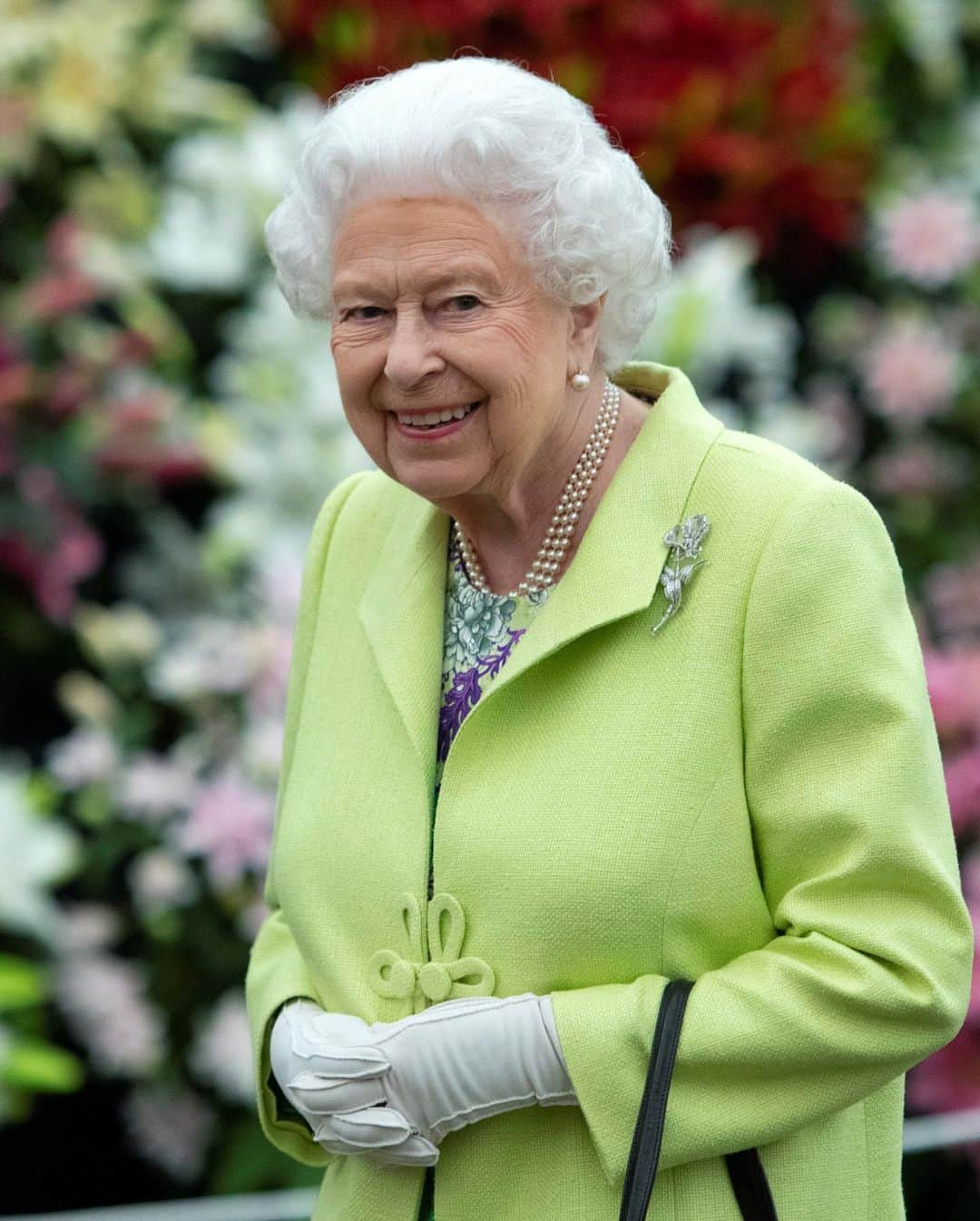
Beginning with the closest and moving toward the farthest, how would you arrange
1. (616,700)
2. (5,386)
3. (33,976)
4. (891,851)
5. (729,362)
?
(891,851)
(616,700)
(33,976)
(5,386)
(729,362)

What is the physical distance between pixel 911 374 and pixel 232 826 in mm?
1907

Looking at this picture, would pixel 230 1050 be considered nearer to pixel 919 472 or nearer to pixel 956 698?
pixel 956 698

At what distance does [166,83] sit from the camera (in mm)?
4125

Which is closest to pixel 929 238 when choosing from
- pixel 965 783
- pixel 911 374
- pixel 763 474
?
pixel 911 374

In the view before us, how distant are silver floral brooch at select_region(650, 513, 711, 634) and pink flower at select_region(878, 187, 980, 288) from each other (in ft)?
8.37

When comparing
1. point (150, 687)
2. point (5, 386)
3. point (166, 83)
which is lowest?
point (150, 687)

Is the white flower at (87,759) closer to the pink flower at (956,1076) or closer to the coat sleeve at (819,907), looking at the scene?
the pink flower at (956,1076)

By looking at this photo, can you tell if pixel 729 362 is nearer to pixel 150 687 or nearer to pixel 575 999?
pixel 150 687

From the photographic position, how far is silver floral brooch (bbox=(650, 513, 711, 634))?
1876 millimetres

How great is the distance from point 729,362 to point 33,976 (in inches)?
75.6

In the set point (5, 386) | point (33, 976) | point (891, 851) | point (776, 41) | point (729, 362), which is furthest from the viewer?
point (776, 41)

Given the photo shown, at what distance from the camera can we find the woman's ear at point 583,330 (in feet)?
6.49

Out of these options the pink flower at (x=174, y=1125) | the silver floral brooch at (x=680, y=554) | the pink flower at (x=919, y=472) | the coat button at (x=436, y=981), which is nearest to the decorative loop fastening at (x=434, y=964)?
the coat button at (x=436, y=981)

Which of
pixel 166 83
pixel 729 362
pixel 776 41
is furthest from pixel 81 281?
pixel 776 41
